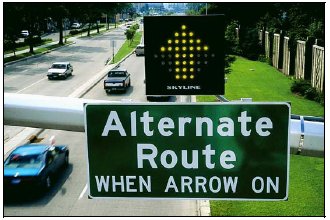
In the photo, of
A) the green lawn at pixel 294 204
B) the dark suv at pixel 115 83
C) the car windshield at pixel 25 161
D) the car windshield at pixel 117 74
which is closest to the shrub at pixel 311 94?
the dark suv at pixel 115 83

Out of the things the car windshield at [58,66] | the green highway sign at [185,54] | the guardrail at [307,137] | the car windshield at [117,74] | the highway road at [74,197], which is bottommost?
the highway road at [74,197]

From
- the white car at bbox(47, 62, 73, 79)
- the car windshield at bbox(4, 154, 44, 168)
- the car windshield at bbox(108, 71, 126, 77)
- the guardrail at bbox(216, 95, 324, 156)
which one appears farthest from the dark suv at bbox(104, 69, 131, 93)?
the guardrail at bbox(216, 95, 324, 156)

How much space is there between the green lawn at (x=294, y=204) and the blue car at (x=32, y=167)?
5.25 meters

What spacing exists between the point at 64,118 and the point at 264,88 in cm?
2686

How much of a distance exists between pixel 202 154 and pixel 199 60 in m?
0.67

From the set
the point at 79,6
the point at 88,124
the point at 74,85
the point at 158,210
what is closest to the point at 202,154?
the point at 88,124

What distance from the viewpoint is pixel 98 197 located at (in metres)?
3.58

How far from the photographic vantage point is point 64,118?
139 inches

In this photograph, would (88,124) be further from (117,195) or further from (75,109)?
(117,195)

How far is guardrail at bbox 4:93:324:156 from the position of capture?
3.33 metres

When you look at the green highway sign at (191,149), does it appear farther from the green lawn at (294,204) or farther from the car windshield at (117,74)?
the car windshield at (117,74)

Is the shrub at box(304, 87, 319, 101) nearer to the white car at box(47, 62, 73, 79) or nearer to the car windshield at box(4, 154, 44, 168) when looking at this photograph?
the car windshield at box(4, 154, 44, 168)

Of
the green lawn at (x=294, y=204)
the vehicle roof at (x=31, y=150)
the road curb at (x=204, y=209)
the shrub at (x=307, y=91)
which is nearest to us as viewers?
the green lawn at (x=294, y=204)

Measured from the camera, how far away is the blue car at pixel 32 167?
13961mm
